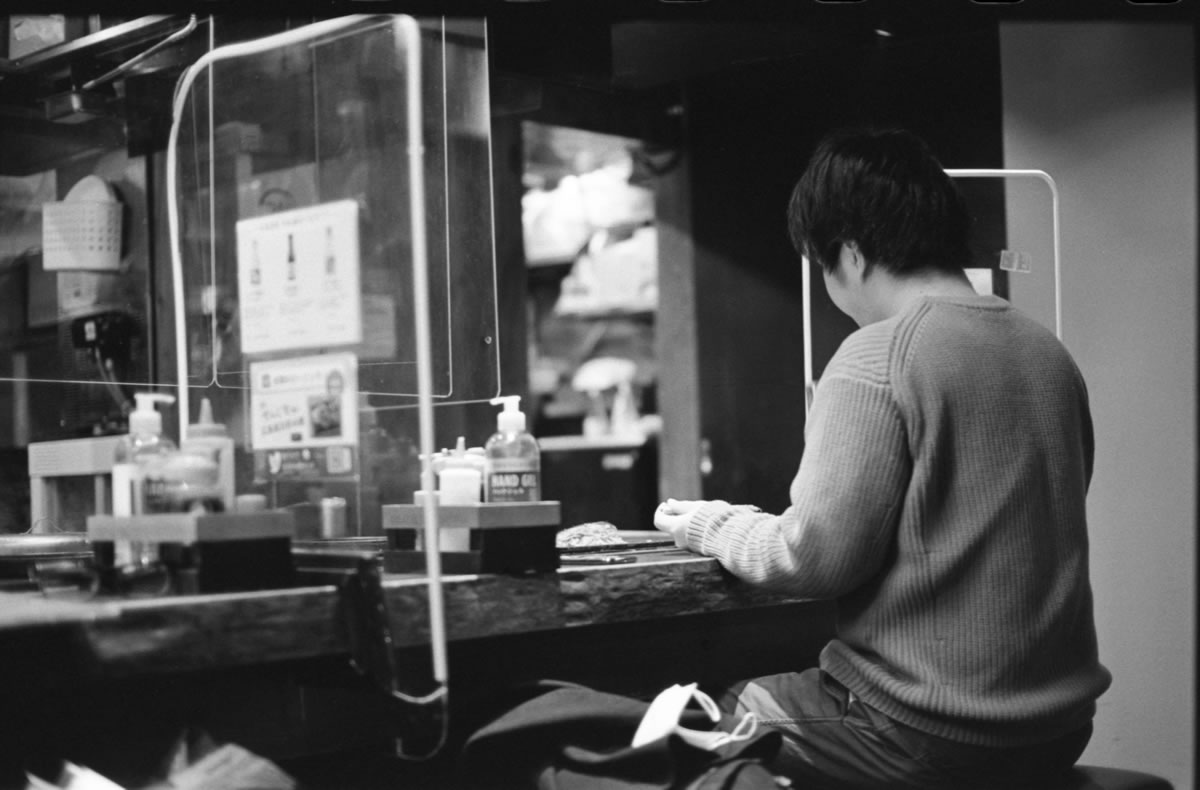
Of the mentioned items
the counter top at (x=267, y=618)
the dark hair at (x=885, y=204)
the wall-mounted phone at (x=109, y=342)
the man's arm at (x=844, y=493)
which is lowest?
the counter top at (x=267, y=618)

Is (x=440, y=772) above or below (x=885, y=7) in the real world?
below

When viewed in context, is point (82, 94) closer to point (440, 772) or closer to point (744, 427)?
point (440, 772)

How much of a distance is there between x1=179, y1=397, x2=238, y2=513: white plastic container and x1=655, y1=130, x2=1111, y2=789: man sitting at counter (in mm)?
759

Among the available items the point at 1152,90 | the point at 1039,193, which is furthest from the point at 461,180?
the point at 1152,90

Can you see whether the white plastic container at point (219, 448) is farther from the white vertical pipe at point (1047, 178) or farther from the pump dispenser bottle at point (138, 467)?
the white vertical pipe at point (1047, 178)

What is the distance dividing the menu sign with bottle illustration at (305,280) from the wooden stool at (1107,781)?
116 centimetres

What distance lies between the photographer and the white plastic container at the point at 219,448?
157 cm

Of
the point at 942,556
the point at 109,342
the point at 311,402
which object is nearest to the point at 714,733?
the point at 942,556

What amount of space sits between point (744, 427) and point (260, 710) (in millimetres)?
3406

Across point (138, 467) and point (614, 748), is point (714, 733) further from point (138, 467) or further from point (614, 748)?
point (138, 467)

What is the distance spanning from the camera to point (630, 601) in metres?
1.90

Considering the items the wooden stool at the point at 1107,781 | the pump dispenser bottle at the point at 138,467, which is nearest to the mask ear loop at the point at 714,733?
the wooden stool at the point at 1107,781

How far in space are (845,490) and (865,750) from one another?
0.38 meters

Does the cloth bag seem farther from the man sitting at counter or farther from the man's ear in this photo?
the man's ear
